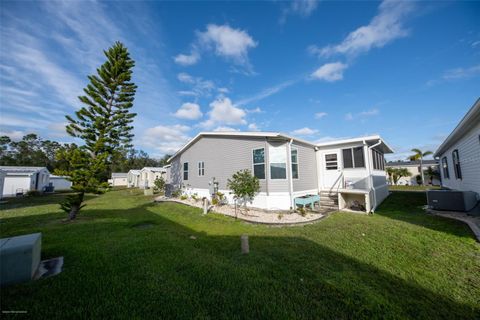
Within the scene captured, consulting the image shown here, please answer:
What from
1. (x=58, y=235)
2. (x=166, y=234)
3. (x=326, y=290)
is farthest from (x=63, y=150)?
(x=326, y=290)

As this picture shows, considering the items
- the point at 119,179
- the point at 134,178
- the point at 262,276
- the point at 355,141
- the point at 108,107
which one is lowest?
the point at 262,276

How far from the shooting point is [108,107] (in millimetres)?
8047

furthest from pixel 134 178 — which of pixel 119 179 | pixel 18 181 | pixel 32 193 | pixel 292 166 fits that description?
pixel 292 166

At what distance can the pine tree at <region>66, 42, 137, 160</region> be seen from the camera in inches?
301

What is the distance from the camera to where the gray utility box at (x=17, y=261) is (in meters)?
2.90

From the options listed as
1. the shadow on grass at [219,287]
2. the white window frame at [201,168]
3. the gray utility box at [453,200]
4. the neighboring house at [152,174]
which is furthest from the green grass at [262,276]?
the neighboring house at [152,174]

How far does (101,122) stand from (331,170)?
479 inches

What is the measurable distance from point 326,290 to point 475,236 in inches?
220

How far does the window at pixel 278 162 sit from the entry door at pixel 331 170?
3.52 meters

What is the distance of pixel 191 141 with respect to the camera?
13633 millimetres

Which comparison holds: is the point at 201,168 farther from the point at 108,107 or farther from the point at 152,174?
the point at 152,174

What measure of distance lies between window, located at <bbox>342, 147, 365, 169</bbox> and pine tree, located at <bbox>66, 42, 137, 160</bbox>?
37.1ft

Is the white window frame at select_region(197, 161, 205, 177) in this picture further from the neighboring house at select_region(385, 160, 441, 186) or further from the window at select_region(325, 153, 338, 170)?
the neighboring house at select_region(385, 160, 441, 186)

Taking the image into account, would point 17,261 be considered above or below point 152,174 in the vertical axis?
below
